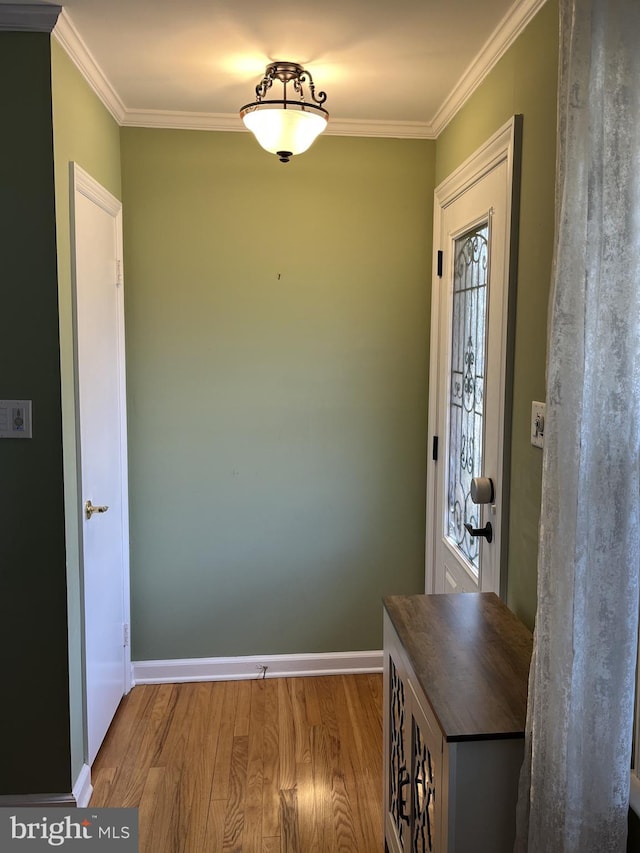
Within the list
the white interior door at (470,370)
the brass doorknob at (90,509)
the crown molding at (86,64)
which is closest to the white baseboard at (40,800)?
the brass doorknob at (90,509)

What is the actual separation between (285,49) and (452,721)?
2.02 m

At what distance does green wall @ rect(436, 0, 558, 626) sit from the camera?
1.75 metres

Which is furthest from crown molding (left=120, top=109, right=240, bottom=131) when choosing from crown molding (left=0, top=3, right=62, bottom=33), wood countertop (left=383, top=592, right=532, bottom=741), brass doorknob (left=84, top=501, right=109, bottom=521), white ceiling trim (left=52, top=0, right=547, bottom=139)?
wood countertop (left=383, top=592, right=532, bottom=741)

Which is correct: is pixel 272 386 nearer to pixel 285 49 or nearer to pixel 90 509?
pixel 90 509

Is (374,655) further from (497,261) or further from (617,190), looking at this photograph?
(617,190)

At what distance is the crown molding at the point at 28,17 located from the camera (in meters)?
1.88

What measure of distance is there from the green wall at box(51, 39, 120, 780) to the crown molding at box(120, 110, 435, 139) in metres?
0.44

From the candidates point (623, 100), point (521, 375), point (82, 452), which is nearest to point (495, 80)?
point (521, 375)

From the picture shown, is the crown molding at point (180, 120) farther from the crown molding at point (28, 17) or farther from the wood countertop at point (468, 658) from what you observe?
the wood countertop at point (468, 658)

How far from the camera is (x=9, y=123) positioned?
77.4 inches

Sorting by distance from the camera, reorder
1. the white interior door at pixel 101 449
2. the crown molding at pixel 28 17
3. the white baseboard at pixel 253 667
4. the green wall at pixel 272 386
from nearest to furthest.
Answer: the crown molding at pixel 28 17, the white interior door at pixel 101 449, the green wall at pixel 272 386, the white baseboard at pixel 253 667

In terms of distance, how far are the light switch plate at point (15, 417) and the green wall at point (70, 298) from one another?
0.11 metres

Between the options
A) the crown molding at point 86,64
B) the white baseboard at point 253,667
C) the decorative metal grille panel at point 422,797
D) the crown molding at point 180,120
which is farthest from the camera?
the white baseboard at point 253,667

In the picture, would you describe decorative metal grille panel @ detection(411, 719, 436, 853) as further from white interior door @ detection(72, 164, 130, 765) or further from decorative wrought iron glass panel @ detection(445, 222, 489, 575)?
white interior door @ detection(72, 164, 130, 765)
